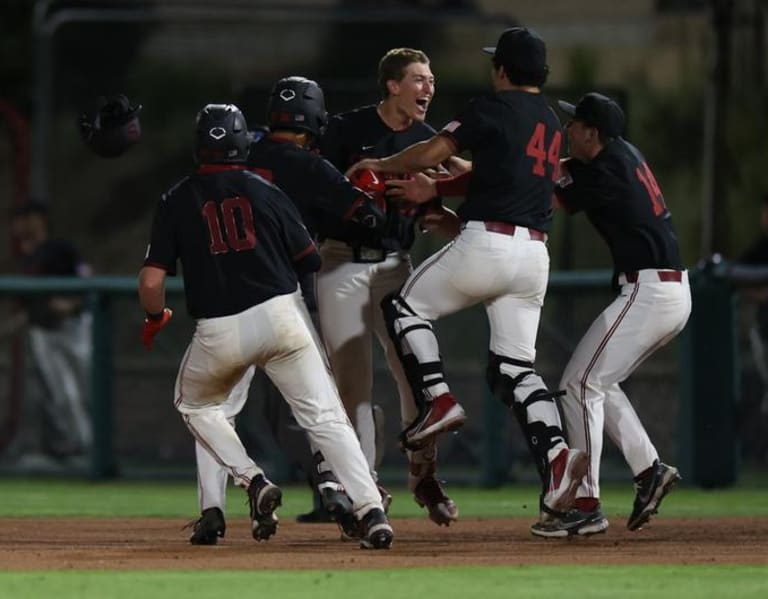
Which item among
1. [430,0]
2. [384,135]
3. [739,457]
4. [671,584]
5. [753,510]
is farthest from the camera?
[430,0]

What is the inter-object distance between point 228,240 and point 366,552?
58.2 inches

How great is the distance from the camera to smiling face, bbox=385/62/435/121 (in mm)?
10445

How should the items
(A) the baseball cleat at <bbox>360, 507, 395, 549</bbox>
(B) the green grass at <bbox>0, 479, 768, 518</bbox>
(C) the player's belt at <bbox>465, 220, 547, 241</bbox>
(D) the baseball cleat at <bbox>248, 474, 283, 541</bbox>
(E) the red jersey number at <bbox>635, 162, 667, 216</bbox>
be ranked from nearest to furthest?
(A) the baseball cleat at <bbox>360, 507, 395, 549</bbox> < (D) the baseball cleat at <bbox>248, 474, 283, 541</bbox> < (C) the player's belt at <bbox>465, 220, 547, 241</bbox> < (E) the red jersey number at <bbox>635, 162, 667, 216</bbox> < (B) the green grass at <bbox>0, 479, 768, 518</bbox>

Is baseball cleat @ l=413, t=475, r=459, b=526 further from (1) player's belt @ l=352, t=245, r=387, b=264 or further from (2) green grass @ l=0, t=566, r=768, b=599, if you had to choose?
(2) green grass @ l=0, t=566, r=768, b=599

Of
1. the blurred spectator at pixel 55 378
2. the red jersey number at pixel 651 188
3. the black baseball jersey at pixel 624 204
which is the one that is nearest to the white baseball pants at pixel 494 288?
the black baseball jersey at pixel 624 204

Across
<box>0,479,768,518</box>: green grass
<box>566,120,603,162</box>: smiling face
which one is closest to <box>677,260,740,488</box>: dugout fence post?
<box>0,479,768,518</box>: green grass

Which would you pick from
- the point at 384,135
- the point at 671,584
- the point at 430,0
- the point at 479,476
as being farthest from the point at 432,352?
the point at 430,0

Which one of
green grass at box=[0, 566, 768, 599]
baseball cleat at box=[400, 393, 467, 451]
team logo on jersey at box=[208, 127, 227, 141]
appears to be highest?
team logo on jersey at box=[208, 127, 227, 141]

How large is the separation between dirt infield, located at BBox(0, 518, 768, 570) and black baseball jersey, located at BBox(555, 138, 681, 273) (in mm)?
1380

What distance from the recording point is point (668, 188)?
24.1 meters

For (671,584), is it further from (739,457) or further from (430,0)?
(430,0)

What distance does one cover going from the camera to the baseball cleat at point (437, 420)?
9523 millimetres

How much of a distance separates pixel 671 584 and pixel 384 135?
139 inches

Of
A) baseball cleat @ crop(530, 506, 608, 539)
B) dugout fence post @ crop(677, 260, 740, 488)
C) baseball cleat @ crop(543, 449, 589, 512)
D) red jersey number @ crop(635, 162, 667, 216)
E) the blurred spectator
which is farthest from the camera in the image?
the blurred spectator
